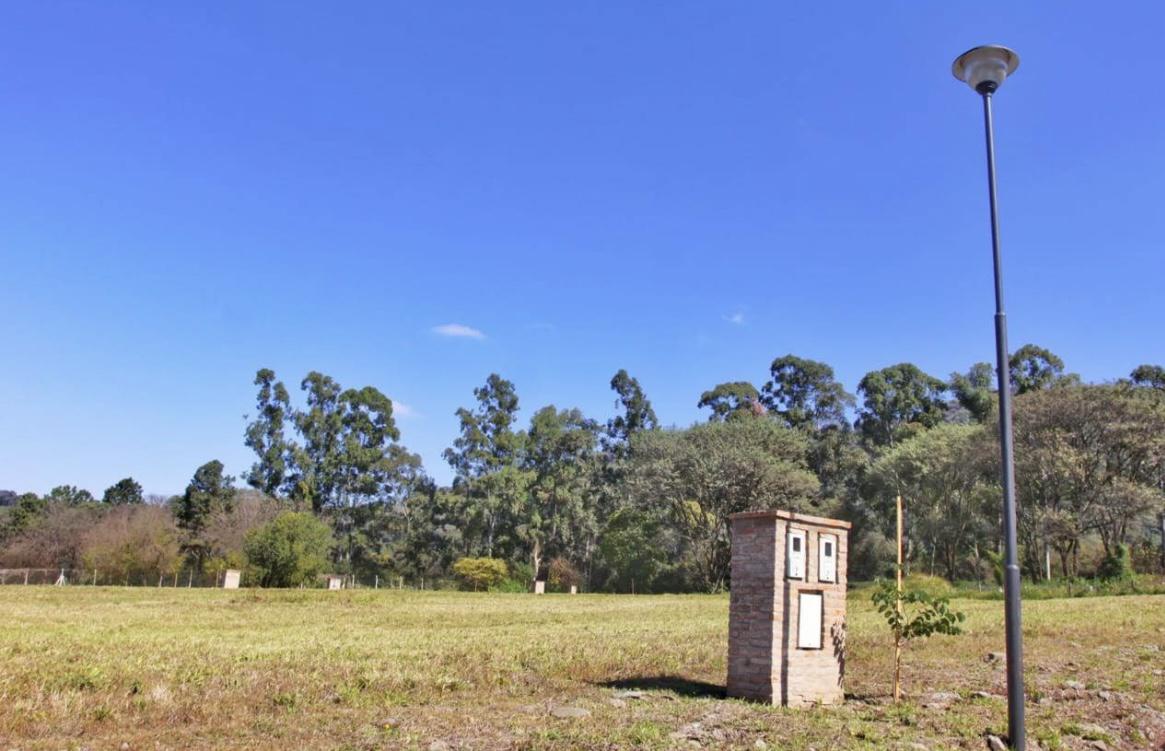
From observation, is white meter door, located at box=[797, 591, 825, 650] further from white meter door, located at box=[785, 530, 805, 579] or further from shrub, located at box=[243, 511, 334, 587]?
shrub, located at box=[243, 511, 334, 587]

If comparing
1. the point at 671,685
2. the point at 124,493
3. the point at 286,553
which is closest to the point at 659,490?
the point at 286,553

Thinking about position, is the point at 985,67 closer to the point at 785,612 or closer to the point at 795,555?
the point at 795,555

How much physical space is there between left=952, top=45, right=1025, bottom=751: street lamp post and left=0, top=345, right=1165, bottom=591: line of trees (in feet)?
109

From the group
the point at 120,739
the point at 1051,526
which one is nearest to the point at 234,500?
the point at 1051,526

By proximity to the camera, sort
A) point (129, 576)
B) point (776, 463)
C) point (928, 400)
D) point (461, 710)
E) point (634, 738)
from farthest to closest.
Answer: point (928, 400)
point (129, 576)
point (776, 463)
point (461, 710)
point (634, 738)

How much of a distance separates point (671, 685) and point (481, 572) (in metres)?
41.8

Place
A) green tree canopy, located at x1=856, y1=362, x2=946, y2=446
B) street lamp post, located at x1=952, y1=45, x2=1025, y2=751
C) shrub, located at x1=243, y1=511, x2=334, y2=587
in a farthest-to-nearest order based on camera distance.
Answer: green tree canopy, located at x1=856, y1=362, x2=946, y2=446 < shrub, located at x1=243, y1=511, x2=334, y2=587 < street lamp post, located at x1=952, y1=45, x2=1025, y2=751

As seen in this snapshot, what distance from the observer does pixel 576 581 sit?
53.6 meters

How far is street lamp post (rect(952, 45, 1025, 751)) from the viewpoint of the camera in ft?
22.2

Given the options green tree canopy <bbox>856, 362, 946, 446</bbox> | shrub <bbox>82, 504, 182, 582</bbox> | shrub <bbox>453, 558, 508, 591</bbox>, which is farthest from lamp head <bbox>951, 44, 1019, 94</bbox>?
green tree canopy <bbox>856, 362, 946, 446</bbox>

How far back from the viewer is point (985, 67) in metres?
A: 7.76

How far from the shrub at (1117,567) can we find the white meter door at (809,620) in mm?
30280

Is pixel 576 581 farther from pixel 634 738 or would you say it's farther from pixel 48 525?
pixel 634 738

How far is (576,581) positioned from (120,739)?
4854 cm
